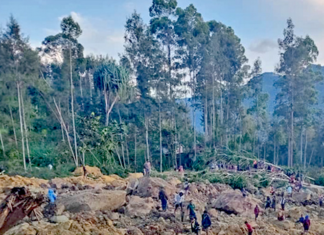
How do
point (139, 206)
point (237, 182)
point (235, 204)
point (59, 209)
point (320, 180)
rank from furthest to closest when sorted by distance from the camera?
point (320, 180)
point (237, 182)
point (235, 204)
point (139, 206)
point (59, 209)

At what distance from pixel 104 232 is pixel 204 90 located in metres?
28.0

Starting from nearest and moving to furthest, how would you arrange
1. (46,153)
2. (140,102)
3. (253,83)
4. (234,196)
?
(234,196) < (46,153) < (140,102) < (253,83)

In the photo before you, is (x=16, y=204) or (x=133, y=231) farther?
(x=133, y=231)

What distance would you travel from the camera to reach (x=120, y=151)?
29469 mm

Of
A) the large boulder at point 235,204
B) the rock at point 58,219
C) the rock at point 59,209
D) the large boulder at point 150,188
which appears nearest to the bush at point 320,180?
the large boulder at point 235,204

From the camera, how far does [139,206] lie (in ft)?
42.0

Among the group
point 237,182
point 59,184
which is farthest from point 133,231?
point 237,182

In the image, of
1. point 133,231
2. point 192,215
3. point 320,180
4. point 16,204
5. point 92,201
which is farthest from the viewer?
Answer: point 320,180

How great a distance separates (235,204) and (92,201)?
5.88 metres

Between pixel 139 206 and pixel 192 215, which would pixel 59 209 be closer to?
pixel 139 206

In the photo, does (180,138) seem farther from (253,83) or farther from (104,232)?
(104,232)

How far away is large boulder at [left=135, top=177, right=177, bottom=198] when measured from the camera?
574 inches

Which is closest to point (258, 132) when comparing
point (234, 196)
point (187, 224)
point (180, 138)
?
point (180, 138)

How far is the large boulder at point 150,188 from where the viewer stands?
574 inches
